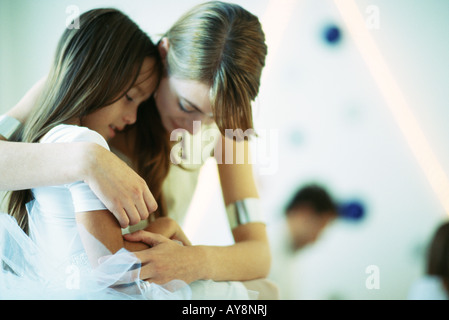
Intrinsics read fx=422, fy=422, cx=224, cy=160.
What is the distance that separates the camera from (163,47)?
3.23 feet

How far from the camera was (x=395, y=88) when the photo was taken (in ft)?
3.35

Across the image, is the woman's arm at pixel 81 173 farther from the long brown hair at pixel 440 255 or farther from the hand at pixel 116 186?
the long brown hair at pixel 440 255

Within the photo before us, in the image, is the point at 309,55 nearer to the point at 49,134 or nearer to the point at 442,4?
the point at 442,4

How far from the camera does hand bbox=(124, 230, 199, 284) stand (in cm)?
79

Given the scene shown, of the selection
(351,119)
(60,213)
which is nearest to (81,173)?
(60,213)

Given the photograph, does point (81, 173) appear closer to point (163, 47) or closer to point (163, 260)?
point (163, 260)

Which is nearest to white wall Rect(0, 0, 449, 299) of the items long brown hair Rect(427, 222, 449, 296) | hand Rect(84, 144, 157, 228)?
long brown hair Rect(427, 222, 449, 296)

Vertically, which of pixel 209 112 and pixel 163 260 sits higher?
pixel 209 112

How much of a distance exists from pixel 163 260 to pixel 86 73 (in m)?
0.43

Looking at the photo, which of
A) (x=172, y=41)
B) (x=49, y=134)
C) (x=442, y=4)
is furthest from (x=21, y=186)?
(x=442, y=4)

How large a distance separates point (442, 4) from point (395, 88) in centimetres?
23

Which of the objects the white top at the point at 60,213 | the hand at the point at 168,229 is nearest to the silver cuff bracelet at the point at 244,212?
the hand at the point at 168,229

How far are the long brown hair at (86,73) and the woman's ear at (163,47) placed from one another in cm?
4

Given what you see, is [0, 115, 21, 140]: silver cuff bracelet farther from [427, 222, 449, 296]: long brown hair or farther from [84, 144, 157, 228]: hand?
[427, 222, 449, 296]: long brown hair
